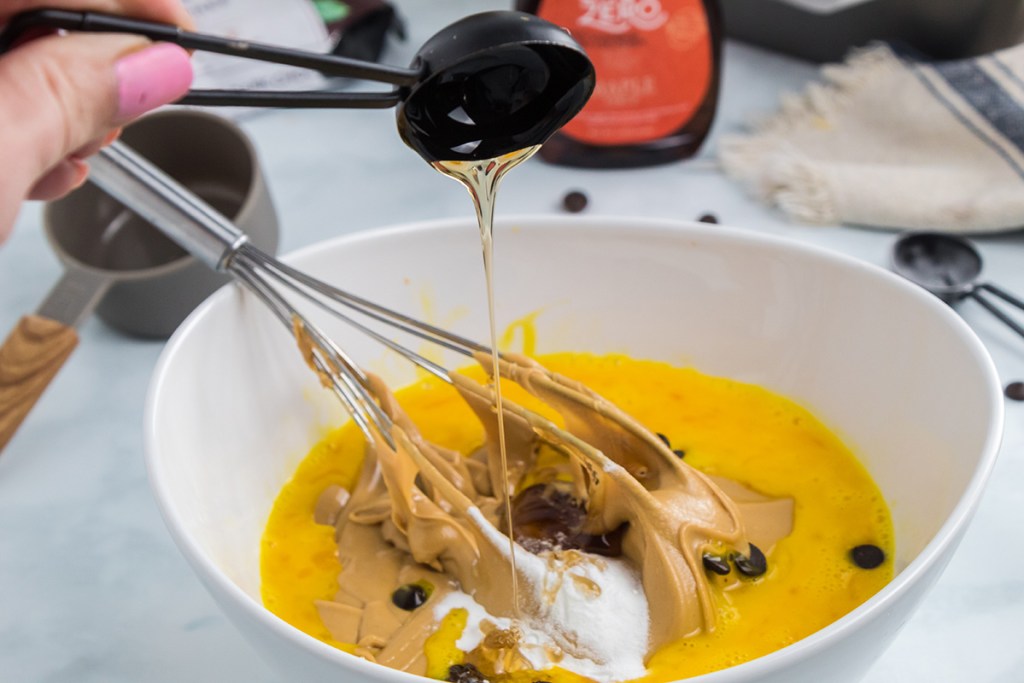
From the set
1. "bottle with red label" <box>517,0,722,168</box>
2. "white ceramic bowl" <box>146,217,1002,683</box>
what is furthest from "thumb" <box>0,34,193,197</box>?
"bottle with red label" <box>517,0,722,168</box>

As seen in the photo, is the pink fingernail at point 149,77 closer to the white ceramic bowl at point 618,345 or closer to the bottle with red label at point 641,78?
the white ceramic bowl at point 618,345

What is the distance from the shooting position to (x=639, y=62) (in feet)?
5.11

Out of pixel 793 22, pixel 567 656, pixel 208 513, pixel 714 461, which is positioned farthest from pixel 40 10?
pixel 793 22

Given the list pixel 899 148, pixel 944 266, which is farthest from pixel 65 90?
pixel 899 148

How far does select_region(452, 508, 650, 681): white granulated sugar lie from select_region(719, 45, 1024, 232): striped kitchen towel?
785mm

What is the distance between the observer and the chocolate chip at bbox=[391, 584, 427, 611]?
3.16 feet

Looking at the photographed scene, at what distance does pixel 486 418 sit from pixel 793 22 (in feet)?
3.52

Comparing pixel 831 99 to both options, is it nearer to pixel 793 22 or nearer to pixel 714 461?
pixel 793 22

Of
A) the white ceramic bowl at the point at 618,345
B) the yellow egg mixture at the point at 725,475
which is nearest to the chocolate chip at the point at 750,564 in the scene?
the yellow egg mixture at the point at 725,475

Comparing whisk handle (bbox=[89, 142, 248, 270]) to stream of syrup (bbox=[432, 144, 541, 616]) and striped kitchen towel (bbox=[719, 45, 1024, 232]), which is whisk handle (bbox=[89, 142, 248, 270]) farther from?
striped kitchen towel (bbox=[719, 45, 1024, 232])

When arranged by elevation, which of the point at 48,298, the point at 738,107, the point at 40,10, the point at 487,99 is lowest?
the point at 738,107

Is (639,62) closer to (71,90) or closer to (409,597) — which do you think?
(409,597)

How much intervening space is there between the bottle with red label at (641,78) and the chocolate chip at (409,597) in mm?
812

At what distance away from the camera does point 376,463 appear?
111 cm
